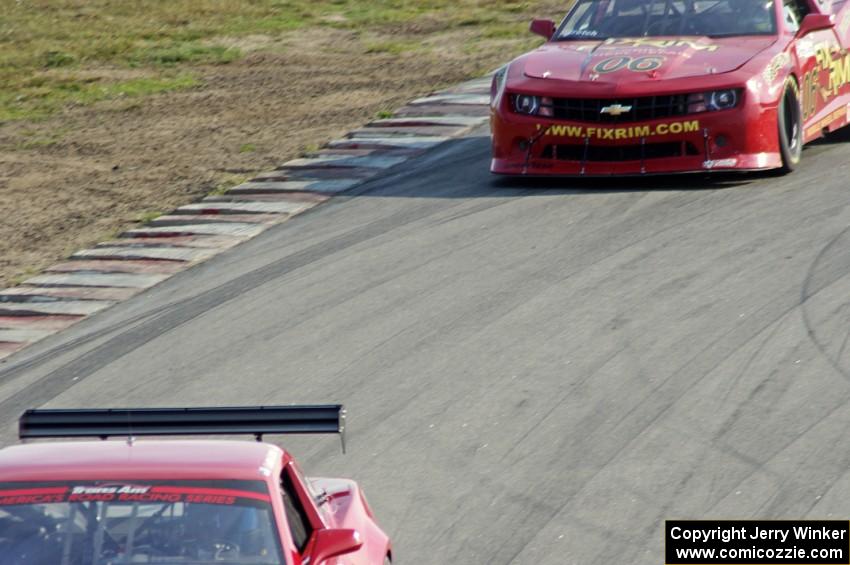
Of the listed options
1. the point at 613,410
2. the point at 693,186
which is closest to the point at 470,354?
the point at 613,410

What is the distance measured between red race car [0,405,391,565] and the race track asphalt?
1.43m

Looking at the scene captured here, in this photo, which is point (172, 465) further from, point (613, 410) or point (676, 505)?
point (613, 410)

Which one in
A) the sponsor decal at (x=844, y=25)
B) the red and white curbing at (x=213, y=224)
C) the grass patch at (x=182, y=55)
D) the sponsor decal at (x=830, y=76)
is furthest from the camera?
the grass patch at (x=182, y=55)

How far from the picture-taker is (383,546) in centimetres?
518

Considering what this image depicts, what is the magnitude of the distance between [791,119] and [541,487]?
5.53 meters

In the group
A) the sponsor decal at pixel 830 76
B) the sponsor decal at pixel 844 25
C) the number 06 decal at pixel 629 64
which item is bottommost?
the sponsor decal at pixel 830 76

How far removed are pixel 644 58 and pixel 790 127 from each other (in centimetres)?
122

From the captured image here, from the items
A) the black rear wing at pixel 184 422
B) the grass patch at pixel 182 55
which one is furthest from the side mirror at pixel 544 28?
the black rear wing at pixel 184 422

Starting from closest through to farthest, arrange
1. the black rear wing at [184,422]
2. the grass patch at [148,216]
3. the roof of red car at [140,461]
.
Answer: the roof of red car at [140,461] → the black rear wing at [184,422] → the grass patch at [148,216]

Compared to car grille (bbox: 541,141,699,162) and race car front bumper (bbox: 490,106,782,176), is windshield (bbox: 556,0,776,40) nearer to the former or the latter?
race car front bumper (bbox: 490,106,782,176)

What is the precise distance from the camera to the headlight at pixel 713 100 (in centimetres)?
1053

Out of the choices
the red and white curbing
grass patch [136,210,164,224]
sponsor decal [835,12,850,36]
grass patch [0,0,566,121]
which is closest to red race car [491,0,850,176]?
sponsor decal [835,12,850,36]

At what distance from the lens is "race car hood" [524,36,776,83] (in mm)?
A: 10734

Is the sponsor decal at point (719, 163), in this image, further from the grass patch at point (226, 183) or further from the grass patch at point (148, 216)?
the grass patch at point (148, 216)
